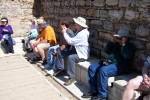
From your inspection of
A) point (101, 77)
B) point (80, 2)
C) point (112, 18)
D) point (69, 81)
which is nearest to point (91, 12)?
point (80, 2)

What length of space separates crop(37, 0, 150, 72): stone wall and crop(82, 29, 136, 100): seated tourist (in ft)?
0.68

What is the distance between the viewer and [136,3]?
4.44 m

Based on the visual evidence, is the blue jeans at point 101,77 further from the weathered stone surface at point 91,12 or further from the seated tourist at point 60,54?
the weathered stone surface at point 91,12

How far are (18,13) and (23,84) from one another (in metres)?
6.15

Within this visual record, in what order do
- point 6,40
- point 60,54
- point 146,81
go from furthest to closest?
point 6,40
point 60,54
point 146,81

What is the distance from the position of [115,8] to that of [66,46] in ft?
5.20

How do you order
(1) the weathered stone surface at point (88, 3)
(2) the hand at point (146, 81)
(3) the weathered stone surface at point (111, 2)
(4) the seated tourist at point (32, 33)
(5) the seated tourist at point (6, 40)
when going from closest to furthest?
(2) the hand at point (146, 81) → (3) the weathered stone surface at point (111, 2) → (1) the weathered stone surface at point (88, 3) → (4) the seated tourist at point (32, 33) → (5) the seated tourist at point (6, 40)

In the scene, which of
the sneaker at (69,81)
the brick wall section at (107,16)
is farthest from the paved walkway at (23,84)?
the brick wall section at (107,16)

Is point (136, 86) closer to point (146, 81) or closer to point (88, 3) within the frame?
point (146, 81)

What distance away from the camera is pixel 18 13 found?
10.8 metres

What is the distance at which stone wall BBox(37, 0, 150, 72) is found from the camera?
4336 millimetres

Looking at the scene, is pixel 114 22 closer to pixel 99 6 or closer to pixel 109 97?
pixel 99 6

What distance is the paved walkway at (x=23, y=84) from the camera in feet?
15.5

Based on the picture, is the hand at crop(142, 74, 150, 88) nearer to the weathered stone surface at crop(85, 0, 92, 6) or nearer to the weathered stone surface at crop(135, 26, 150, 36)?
the weathered stone surface at crop(135, 26, 150, 36)
